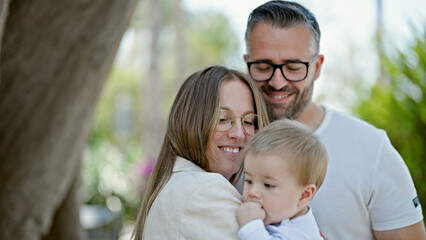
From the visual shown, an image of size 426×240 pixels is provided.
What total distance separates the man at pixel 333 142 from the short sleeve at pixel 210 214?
75cm

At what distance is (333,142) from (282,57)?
490mm

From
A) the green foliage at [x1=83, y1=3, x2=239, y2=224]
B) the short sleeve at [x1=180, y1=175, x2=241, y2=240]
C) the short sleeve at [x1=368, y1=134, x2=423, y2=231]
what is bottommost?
the green foliage at [x1=83, y1=3, x2=239, y2=224]

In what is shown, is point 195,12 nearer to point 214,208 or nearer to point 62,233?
point 62,233

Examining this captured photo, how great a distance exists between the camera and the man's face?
3.02 meters

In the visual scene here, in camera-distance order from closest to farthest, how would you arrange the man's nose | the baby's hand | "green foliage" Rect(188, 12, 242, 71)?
the baby's hand
the man's nose
"green foliage" Rect(188, 12, 242, 71)

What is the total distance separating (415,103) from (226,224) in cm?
500

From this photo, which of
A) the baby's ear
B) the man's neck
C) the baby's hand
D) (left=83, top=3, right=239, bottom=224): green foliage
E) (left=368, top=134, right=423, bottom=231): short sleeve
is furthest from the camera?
(left=83, top=3, right=239, bottom=224): green foliage

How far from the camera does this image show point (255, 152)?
7.57ft

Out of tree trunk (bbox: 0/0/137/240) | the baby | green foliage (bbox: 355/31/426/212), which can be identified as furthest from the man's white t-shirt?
green foliage (bbox: 355/31/426/212)

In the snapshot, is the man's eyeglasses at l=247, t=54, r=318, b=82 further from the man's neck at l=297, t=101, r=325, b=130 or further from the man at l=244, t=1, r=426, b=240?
the man's neck at l=297, t=101, r=325, b=130

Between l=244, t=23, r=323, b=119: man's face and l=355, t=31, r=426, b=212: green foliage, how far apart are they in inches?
156

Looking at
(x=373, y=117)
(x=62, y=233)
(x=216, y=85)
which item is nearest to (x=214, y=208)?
(x=216, y=85)

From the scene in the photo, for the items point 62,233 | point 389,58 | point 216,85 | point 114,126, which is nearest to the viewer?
point 216,85

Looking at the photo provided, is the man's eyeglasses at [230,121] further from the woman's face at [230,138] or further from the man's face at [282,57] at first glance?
the man's face at [282,57]
